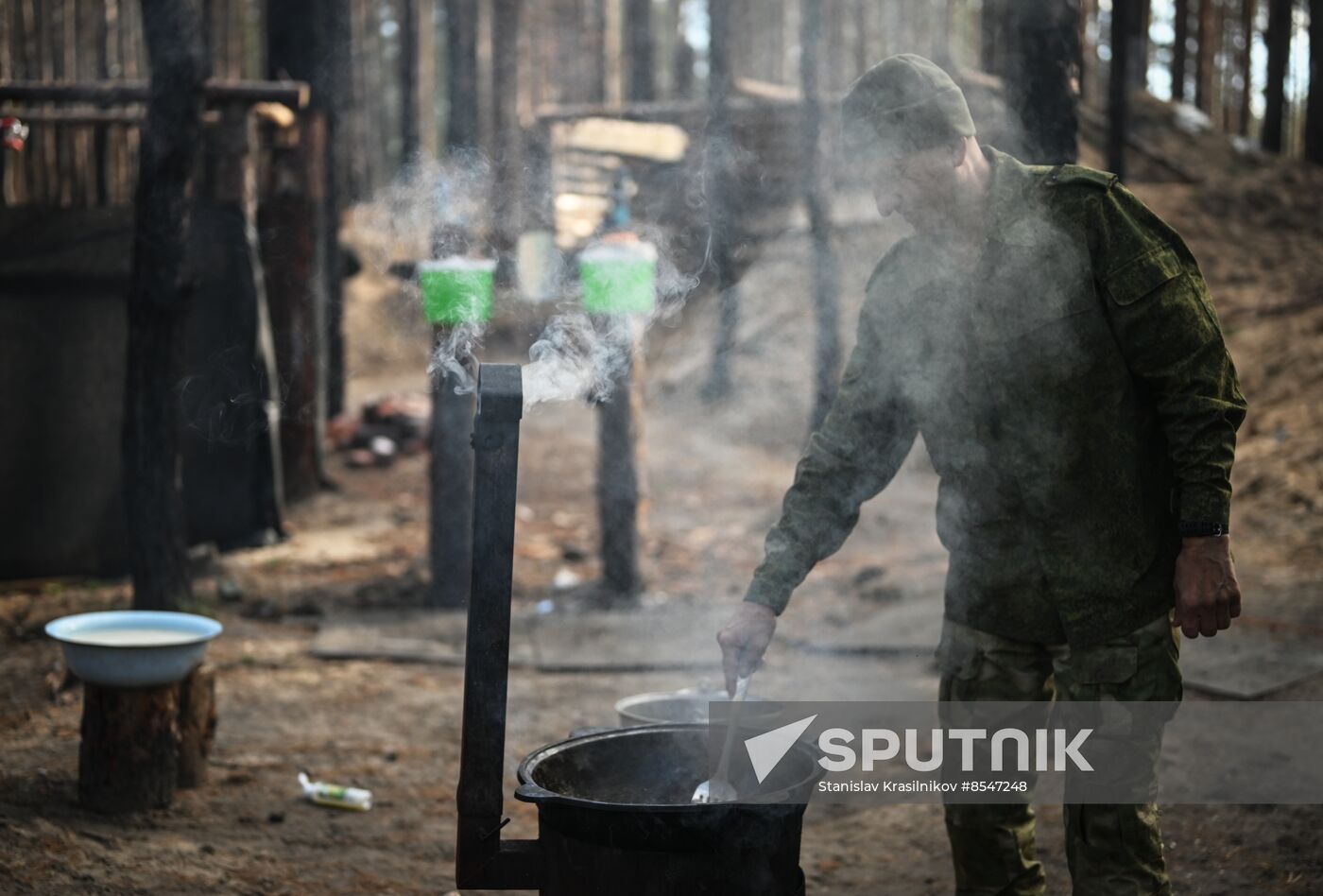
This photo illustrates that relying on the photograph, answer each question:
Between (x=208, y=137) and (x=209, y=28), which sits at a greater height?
(x=209, y=28)

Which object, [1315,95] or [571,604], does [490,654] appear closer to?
[571,604]

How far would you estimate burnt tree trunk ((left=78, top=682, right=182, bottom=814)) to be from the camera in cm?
417

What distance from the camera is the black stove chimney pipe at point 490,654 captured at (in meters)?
2.59

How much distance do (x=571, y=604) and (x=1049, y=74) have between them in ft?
14.8

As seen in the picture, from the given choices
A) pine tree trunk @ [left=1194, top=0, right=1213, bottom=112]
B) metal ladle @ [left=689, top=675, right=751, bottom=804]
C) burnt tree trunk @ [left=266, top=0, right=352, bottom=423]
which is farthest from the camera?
pine tree trunk @ [left=1194, top=0, right=1213, bottom=112]

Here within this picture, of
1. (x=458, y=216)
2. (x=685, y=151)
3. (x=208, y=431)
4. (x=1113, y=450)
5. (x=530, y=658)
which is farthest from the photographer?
(x=685, y=151)

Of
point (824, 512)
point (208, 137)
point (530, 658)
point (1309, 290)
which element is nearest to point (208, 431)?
point (208, 137)

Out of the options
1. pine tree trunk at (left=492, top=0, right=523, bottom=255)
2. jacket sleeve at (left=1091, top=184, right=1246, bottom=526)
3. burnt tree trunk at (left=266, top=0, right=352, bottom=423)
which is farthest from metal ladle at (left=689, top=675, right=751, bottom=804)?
burnt tree trunk at (left=266, top=0, right=352, bottom=423)

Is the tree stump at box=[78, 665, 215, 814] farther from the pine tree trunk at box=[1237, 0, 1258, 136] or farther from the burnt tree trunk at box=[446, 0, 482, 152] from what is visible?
the pine tree trunk at box=[1237, 0, 1258, 136]

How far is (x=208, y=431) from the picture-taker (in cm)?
850

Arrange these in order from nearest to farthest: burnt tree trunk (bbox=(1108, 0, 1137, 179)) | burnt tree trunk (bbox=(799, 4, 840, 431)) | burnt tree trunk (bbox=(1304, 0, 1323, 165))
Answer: burnt tree trunk (bbox=(799, 4, 840, 431)) < burnt tree trunk (bbox=(1108, 0, 1137, 179)) < burnt tree trunk (bbox=(1304, 0, 1323, 165))

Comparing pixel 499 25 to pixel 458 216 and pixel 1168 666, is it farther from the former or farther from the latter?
pixel 1168 666

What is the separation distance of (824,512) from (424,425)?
1072 cm

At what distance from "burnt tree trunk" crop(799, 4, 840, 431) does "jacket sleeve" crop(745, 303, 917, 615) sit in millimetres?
6560
